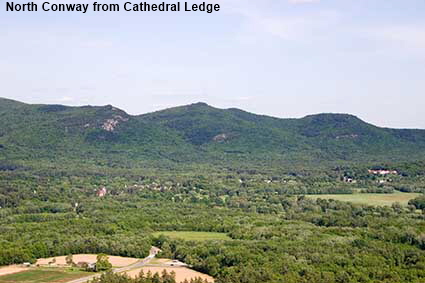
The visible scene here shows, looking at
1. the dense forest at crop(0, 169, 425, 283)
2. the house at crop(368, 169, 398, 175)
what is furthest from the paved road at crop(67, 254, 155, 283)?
the house at crop(368, 169, 398, 175)

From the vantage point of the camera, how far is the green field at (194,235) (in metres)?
85.4

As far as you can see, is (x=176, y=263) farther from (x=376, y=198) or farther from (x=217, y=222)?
(x=376, y=198)

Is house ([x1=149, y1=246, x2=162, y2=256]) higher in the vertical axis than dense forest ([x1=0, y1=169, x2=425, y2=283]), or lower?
lower

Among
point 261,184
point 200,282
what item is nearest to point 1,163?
point 261,184

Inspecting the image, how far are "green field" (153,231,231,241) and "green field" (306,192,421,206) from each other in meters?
33.7

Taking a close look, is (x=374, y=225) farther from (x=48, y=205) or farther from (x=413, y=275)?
(x=48, y=205)

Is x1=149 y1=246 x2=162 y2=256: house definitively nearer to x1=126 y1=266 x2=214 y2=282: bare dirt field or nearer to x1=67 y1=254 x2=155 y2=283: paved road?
x1=67 y1=254 x2=155 y2=283: paved road

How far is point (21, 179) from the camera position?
458 ft

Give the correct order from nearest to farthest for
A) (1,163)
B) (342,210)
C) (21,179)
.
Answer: (342,210), (21,179), (1,163)

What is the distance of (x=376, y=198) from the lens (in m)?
120

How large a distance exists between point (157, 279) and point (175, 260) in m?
13.0

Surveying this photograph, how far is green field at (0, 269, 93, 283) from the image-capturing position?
222 ft

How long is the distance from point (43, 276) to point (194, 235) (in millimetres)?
23707

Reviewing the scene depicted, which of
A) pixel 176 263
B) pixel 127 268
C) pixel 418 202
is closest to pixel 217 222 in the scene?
pixel 176 263
